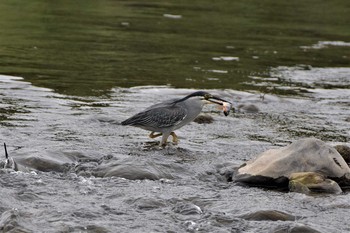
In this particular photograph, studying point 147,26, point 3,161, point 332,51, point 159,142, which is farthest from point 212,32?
point 3,161

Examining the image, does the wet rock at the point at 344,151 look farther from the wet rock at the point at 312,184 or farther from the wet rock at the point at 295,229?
the wet rock at the point at 295,229

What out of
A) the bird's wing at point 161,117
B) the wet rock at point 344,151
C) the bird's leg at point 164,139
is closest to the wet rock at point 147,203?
the bird's wing at point 161,117

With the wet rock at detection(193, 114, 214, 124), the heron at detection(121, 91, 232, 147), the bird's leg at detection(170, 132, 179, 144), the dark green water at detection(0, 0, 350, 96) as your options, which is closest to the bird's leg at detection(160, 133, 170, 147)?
the heron at detection(121, 91, 232, 147)

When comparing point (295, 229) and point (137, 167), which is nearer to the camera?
point (295, 229)

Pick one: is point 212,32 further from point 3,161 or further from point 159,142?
point 3,161

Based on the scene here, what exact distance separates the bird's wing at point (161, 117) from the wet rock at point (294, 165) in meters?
1.62

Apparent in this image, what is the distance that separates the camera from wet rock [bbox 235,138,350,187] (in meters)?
9.38

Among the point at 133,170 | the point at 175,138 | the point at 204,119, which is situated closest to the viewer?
the point at 133,170

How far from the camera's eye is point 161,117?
35.9 feet

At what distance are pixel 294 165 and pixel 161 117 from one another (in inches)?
86.5

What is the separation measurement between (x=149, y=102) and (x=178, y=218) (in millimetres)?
6259

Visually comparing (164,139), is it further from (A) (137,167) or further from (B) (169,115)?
(A) (137,167)

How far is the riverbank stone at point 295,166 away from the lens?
30.8 feet

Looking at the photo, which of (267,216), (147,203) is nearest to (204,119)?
(147,203)
